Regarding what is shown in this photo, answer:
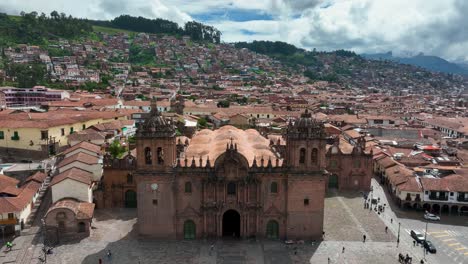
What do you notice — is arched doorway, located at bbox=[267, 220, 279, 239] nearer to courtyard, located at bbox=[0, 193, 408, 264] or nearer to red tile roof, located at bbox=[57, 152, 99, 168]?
courtyard, located at bbox=[0, 193, 408, 264]

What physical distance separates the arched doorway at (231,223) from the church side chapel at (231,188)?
0.10m

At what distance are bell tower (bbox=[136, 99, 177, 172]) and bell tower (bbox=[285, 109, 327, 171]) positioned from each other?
36.6 feet

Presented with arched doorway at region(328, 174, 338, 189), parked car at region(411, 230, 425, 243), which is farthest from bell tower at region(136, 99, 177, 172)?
arched doorway at region(328, 174, 338, 189)

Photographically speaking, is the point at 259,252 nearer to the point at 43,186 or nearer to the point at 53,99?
the point at 43,186

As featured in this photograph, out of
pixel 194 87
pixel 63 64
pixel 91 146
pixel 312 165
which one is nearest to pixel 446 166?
pixel 312 165

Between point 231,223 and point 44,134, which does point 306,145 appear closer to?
point 231,223

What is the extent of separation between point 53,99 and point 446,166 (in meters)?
87.4

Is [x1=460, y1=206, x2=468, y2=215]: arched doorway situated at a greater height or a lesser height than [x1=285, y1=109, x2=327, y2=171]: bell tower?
lesser

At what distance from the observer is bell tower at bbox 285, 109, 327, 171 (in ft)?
119

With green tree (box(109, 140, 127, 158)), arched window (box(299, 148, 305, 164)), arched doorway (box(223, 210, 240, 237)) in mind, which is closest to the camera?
arched window (box(299, 148, 305, 164))

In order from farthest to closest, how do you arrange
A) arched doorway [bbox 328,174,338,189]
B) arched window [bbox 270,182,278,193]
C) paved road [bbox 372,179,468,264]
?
1. arched doorway [bbox 328,174,338,189]
2. arched window [bbox 270,182,278,193]
3. paved road [bbox 372,179,468,264]

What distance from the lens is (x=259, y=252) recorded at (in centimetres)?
3509

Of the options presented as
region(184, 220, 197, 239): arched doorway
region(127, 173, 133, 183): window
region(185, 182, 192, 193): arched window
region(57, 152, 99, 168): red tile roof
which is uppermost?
region(57, 152, 99, 168): red tile roof

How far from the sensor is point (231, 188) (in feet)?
122
